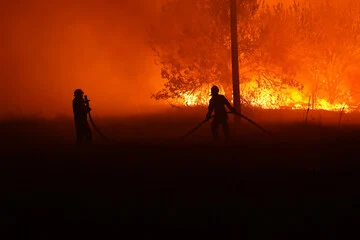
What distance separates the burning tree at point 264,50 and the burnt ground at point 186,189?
38.3ft

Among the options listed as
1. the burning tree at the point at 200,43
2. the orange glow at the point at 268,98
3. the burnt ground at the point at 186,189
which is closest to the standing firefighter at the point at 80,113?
the burnt ground at the point at 186,189

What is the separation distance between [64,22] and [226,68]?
975 inches

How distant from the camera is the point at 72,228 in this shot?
6.39 m

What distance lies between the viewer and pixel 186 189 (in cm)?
820

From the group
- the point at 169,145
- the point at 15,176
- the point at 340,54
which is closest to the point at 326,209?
the point at 15,176

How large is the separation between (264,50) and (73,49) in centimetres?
2518

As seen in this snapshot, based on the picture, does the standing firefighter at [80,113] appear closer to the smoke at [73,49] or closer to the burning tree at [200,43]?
the burning tree at [200,43]

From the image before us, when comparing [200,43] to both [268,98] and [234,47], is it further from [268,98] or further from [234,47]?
[234,47]

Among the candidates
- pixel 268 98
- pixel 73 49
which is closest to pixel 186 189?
pixel 268 98

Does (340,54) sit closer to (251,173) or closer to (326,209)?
(251,173)

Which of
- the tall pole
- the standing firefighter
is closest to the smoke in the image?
Result: the tall pole

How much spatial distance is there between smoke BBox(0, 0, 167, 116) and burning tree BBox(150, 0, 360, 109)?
48.0 ft

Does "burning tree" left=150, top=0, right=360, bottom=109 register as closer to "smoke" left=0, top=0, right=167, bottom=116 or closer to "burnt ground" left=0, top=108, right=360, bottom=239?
"burnt ground" left=0, top=108, right=360, bottom=239

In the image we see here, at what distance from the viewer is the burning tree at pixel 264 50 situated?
25984mm
